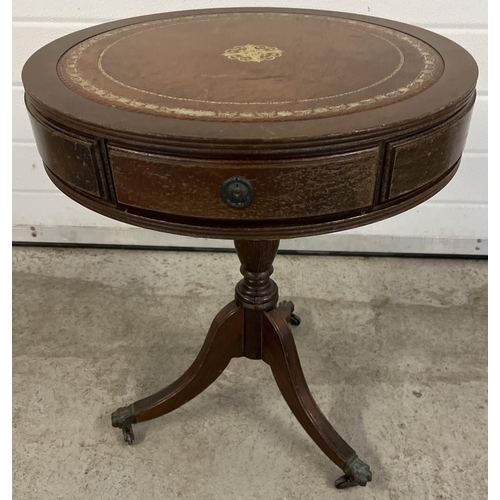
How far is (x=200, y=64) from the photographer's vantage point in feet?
3.16

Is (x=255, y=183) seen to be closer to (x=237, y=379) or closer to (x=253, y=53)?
(x=253, y=53)

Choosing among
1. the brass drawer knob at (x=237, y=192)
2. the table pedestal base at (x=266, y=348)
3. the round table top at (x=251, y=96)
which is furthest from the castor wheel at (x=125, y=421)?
the brass drawer knob at (x=237, y=192)

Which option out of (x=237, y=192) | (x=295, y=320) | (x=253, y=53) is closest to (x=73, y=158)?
(x=237, y=192)

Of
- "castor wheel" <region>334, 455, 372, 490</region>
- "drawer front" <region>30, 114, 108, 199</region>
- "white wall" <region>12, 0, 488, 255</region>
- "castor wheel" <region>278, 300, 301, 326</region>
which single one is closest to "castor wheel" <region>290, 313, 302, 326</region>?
"castor wheel" <region>278, 300, 301, 326</region>

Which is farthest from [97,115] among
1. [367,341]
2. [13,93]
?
[13,93]

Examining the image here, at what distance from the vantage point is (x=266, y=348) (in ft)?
4.01

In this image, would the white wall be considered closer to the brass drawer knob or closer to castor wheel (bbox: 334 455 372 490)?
castor wheel (bbox: 334 455 372 490)

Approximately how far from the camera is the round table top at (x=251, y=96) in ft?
2.29

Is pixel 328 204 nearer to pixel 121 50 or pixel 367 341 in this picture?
pixel 121 50

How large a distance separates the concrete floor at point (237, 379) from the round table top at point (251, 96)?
75 cm

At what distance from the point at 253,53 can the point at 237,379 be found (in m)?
0.90

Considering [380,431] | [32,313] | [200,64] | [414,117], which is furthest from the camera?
[32,313]

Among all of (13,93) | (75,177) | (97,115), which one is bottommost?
(13,93)

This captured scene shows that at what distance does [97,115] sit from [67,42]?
47cm
